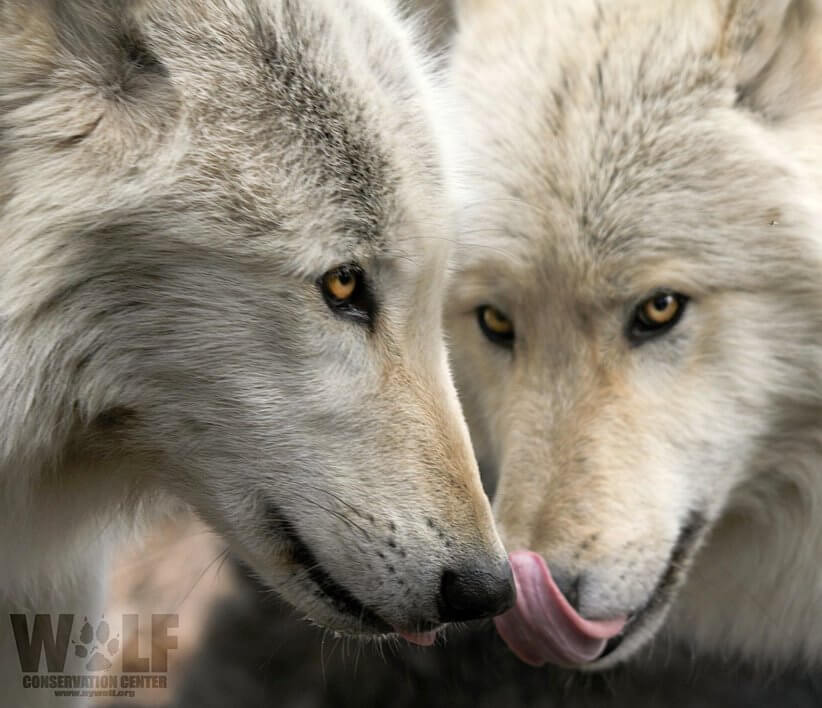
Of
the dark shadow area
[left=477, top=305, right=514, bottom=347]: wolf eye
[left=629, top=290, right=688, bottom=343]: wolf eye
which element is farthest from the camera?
the dark shadow area

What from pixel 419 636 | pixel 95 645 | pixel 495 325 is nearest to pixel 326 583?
pixel 419 636

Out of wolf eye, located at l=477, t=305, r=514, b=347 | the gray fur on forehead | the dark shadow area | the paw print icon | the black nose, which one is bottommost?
the dark shadow area

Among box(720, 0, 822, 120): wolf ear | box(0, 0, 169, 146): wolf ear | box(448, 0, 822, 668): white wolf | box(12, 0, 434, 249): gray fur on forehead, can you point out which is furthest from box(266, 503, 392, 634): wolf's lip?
box(720, 0, 822, 120): wolf ear

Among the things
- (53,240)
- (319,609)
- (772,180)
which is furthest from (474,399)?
(53,240)

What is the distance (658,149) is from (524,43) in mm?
594

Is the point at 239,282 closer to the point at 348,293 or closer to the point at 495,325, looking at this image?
the point at 348,293

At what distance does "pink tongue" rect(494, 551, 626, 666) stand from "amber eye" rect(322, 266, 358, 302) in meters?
1.06

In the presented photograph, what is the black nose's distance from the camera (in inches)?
95.0

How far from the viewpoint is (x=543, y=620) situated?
3.13 meters

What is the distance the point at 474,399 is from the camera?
3807 mm

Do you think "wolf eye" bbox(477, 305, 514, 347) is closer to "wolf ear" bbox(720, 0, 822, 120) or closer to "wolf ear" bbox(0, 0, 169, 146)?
"wolf ear" bbox(720, 0, 822, 120)

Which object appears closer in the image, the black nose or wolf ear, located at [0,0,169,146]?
wolf ear, located at [0,0,169,146]

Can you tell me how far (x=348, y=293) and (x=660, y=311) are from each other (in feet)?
4.20

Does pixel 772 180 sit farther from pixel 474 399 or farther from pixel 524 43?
pixel 474 399
